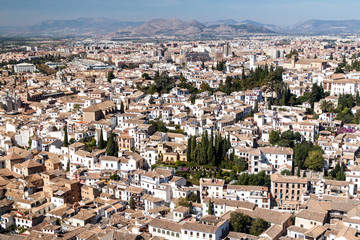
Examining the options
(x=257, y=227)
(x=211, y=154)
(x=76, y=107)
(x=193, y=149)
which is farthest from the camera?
(x=76, y=107)

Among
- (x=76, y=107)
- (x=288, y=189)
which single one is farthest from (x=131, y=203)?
(x=76, y=107)

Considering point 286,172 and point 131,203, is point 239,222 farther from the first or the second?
point 131,203

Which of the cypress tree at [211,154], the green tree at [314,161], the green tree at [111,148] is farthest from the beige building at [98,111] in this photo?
the green tree at [314,161]

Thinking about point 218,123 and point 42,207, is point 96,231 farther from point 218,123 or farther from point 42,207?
point 218,123

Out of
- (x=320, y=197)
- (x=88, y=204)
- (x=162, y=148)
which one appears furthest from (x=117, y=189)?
(x=320, y=197)

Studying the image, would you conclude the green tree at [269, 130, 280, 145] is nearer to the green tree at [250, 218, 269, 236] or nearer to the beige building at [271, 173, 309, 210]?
the beige building at [271, 173, 309, 210]
